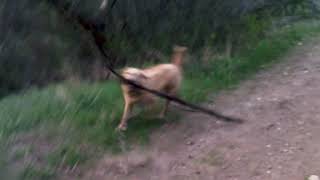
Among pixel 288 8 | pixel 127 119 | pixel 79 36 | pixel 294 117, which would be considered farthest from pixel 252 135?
pixel 288 8

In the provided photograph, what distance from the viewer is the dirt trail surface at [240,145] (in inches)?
262

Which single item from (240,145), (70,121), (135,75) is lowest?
(240,145)

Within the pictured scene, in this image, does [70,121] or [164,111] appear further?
[164,111]

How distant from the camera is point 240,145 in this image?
23.4 feet

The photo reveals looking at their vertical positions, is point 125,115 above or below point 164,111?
above

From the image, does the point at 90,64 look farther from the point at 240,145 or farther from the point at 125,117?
the point at 240,145

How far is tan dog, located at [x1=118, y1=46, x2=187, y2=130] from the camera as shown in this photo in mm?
7348

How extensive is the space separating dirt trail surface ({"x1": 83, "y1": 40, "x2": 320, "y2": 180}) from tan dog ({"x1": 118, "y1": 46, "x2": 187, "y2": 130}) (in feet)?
0.96

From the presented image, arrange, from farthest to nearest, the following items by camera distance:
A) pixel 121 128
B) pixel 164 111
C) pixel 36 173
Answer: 1. pixel 164 111
2. pixel 121 128
3. pixel 36 173

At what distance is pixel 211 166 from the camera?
6.77 meters

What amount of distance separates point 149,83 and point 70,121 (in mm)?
816

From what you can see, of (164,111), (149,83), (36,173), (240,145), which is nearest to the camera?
(36,173)

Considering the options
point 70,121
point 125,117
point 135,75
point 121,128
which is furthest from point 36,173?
point 135,75

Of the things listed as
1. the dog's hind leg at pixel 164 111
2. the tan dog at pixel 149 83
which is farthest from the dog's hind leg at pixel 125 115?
the dog's hind leg at pixel 164 111
